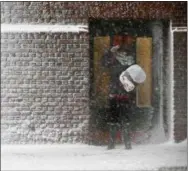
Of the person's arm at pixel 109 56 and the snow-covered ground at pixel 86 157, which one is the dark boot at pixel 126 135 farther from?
the person's arm at pixel 109 56

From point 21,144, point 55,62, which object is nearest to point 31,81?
point 55,62

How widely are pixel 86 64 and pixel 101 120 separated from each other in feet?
1.35

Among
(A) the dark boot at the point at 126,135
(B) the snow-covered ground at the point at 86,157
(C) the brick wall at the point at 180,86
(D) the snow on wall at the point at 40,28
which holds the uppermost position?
(D) the snow on wall at the point at 40,28

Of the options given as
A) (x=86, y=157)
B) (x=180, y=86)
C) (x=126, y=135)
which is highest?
(x=180, y=86)

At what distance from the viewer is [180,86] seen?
12.9 feet

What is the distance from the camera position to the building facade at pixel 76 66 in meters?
3.85

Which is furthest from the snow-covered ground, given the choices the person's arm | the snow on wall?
the snow on wall

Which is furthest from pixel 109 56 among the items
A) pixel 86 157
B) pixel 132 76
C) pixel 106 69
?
pixel 86 157

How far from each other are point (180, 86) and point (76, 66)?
0.75 m

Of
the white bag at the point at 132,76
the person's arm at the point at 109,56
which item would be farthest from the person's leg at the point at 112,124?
the person's arm at the point at 109,56

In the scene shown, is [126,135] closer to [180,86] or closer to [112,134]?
[112,134]

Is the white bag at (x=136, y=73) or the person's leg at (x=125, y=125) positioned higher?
the white bag at (x=136, y=73)

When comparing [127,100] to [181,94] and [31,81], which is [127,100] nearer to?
[181,94]

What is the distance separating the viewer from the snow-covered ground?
12.6 feet
